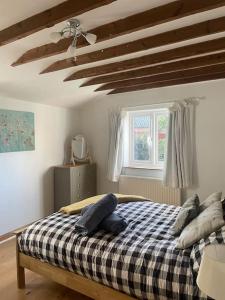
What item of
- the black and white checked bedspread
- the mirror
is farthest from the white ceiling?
the black and white checked bedspread

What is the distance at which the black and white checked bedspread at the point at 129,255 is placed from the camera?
1.79 meters

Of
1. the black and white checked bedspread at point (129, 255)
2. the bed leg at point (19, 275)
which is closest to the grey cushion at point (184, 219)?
the black and white checked bedspread at point (129, 255)

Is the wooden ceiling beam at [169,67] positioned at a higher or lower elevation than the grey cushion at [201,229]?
higher

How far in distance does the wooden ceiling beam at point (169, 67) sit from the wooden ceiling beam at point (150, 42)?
A: 0.77m

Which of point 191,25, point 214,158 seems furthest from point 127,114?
point 191,25

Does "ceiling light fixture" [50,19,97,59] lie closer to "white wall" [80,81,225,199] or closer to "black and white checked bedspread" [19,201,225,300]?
"black and white checked bedspread" [19,201,225,300]

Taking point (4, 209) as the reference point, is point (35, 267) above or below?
below

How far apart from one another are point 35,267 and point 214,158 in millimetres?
2886

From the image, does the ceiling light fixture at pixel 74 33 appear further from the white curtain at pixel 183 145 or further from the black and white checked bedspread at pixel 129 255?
the white curtain at pixel 183 145

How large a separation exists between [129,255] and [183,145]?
242 cm

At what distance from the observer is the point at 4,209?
3.78 metres

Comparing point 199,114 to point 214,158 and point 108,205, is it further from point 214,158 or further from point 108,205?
point 108,205

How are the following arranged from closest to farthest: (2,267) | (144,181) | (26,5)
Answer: (26,5) < (2,267) < (144,181)

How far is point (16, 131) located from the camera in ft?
12.7
